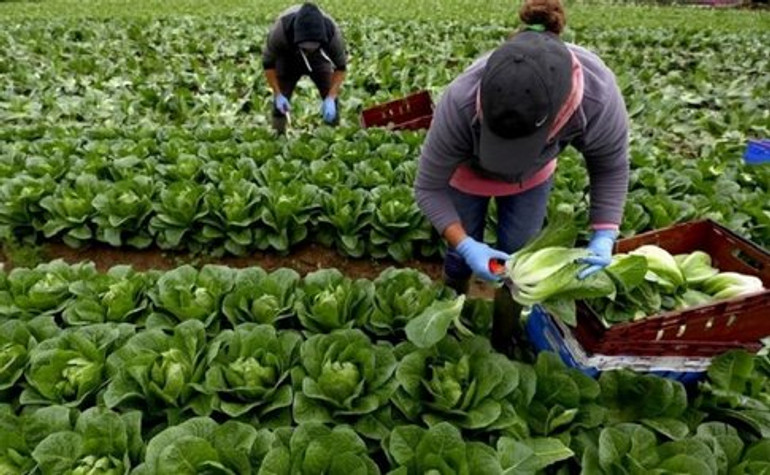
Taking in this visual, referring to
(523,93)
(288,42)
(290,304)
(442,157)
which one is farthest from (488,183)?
(288,42)

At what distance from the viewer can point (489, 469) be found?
197 centimetres

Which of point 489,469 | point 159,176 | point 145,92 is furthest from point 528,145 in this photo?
point 145,92

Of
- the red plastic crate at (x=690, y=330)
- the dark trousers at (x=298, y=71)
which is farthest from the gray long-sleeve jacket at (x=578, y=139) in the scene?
the dark trousers at (x=298, y=71)

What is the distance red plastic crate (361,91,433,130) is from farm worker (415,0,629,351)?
296 centimetres

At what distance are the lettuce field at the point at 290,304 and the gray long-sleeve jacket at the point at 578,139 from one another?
0.22 m

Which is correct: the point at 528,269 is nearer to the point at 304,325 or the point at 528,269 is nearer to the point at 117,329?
the point at 304,325

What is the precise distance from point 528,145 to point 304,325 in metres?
1.38

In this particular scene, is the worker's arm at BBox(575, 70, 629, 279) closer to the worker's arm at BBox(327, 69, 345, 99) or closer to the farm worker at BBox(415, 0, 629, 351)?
the farm worker at BBox(415, 0, 629, 351)

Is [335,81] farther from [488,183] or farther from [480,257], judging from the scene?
[480,257]

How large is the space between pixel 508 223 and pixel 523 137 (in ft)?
3.61

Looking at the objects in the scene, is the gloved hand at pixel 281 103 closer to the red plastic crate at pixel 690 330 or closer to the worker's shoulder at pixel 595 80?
the worker's shoulder at pixel 595 80

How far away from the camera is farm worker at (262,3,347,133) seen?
4672 millimetres

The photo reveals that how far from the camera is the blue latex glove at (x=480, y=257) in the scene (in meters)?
2.39

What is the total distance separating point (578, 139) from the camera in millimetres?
2342
